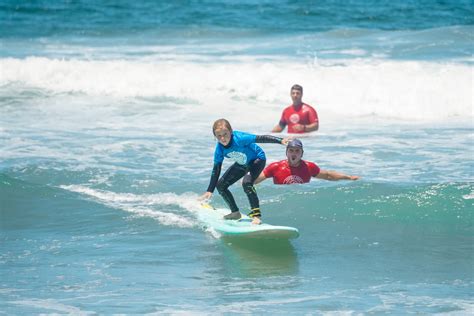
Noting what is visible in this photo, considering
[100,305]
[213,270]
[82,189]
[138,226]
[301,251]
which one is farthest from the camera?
[82,189]

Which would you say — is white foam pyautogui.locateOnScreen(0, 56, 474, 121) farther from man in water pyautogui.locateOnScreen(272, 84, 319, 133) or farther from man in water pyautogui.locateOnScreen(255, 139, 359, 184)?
man in water pyautogui.locateOnScreen(255, 139, 359, 184)

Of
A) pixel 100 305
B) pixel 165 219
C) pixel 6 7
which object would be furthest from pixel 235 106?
pixel 6 7

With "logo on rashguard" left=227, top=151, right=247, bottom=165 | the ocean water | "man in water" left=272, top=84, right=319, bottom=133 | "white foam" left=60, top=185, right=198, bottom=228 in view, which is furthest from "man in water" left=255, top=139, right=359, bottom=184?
"man in water" left=272, top=84, right=319, bottom=133

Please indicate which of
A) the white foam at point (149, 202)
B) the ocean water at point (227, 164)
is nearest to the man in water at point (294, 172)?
the ocean water at point (227, 164)

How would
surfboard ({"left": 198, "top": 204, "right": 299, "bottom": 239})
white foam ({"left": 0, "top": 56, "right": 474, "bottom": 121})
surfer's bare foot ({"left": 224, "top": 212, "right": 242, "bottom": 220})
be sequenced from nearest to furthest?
surfboard ({"left": 198, "top": 204, "right": 299, "bottom": 239}) < surfer's bare foot ({"left": 224, "top": 212, "right": 242, "bottom": 220}) < white foam ({"left": 0, "top": 56, "right": 474, "bottom": 121})

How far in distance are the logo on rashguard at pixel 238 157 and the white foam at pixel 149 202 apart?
121 cm

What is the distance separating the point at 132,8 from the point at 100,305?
26794 mm

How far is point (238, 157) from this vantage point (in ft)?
32.8

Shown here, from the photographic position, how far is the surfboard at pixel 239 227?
9.67 m

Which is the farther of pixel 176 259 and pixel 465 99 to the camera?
pixel 465 99

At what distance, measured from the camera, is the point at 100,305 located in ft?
25.4

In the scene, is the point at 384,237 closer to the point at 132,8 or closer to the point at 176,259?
the point at 176,259

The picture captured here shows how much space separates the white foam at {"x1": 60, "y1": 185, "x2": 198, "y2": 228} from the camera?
11.0 m

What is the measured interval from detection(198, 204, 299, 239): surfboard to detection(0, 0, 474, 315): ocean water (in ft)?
0.45
